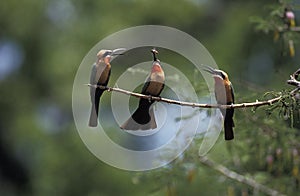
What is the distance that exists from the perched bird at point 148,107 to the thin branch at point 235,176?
192 cm

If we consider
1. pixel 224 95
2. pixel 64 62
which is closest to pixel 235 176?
pixel 224 95

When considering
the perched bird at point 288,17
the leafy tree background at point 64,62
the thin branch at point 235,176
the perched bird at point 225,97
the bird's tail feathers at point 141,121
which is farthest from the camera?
the leafy tree background at point 64,62

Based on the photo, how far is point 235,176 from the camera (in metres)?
4.75

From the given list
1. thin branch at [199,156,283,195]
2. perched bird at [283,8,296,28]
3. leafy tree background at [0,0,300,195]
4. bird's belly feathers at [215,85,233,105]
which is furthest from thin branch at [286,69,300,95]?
leafy tree background at [0,0,300,195]

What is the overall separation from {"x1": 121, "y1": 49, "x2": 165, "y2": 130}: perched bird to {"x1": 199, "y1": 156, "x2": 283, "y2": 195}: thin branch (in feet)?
6.30

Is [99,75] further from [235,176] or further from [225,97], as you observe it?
[235,176]

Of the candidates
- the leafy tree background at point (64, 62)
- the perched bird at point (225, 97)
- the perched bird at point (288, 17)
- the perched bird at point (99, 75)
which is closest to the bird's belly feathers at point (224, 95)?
the perched bird at point (225, 97)

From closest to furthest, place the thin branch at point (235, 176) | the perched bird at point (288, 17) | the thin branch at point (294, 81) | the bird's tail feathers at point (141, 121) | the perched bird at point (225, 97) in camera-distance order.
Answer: the thin branch at point (294, 81), the bird's tail feathers at point (141, 121), the perched bird at point (225, 97), the perched bird at point (288, 17), the thin branch at point (235, 176)

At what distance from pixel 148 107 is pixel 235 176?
79.2 inches

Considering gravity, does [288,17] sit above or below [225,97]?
above

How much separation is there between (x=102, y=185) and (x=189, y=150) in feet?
23.3

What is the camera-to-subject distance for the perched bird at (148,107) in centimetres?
278

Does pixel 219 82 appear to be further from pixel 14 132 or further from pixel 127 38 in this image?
pixel 14 132

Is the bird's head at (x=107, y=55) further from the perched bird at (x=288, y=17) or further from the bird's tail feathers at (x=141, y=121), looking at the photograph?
the perched bird at (x=288, y=17)
